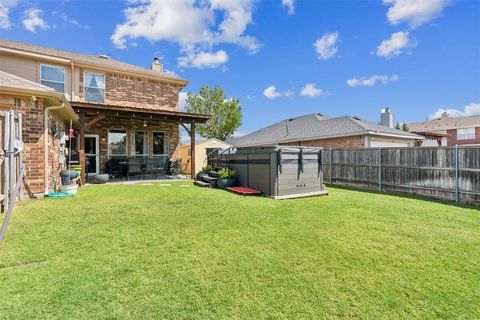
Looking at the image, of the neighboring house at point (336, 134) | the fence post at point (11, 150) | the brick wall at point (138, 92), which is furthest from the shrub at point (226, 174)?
the neighboring house at point (336, 134)

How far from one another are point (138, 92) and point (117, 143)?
9.85 ft

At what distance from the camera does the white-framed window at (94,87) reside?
12.5m

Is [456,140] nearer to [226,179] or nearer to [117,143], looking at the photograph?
[226,179]

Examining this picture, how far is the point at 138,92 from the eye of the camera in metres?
13.9

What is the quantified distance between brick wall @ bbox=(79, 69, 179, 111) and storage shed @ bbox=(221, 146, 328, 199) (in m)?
7.73

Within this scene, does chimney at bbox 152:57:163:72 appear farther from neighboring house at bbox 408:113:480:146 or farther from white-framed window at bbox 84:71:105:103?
neighboring house at bbox 408:113:480:146

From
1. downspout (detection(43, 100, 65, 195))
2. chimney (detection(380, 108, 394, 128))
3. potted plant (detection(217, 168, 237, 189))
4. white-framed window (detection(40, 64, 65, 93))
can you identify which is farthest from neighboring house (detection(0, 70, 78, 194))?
chimney (detection(380, 108, 394, 128))

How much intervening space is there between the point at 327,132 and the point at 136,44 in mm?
12856

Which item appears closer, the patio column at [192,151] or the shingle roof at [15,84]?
the shingle roof at [15,84]

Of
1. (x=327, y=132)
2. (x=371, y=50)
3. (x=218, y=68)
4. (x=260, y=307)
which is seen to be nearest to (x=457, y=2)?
(x=371, y=50)

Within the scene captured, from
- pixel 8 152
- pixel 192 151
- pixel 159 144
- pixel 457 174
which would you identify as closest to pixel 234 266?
pixel 8 152

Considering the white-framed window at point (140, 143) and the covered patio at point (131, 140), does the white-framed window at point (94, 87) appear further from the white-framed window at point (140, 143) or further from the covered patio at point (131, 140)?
the white-framed window at point (140, 143)

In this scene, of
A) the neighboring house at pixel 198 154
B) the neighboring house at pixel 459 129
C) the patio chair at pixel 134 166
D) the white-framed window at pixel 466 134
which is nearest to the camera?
the patio chair at pixel 134 166

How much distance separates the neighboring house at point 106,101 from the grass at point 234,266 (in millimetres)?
5524
